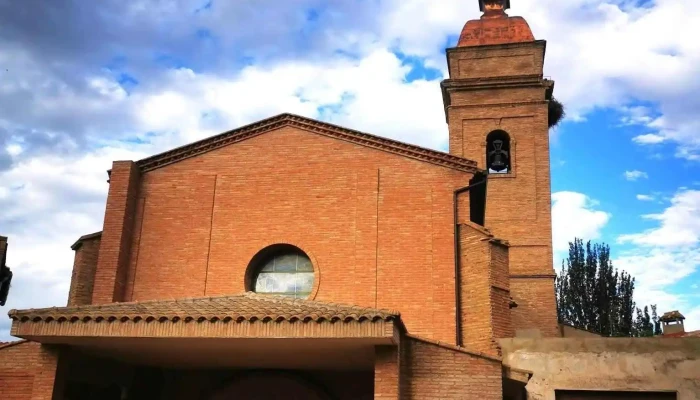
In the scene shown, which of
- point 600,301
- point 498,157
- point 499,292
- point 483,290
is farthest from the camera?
point 600,301

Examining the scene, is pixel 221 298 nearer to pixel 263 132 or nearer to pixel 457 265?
pixel 457 265

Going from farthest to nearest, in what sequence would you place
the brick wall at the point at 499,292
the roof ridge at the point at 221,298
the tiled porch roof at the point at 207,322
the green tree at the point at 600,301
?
1. the green tree at the point at 600,301
2. the brick wall at the point at 499,292
3. the roof ridge at the point at 221,298
4. the tiled porch roof at the point at 207,322

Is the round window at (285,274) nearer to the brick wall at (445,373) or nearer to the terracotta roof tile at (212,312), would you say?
the terracotta roof tile at (212,312)

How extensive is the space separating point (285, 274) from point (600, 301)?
23850 mm

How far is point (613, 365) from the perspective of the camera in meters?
10.4

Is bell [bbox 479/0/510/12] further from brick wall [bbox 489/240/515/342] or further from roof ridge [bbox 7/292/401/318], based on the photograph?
roof ridge [bbox 7/292/401/318]

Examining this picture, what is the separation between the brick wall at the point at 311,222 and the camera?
1239cm

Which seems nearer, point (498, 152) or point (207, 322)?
point (207, 322)

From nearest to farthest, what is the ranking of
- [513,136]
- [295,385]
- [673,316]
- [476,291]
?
1. [295,385]
2. [476,291]
3. [513,136]
4. [673,316]

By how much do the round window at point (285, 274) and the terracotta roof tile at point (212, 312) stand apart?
401 centimetres

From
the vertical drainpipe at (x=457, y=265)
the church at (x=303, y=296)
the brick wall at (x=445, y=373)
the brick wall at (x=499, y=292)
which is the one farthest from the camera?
the vertical drainpipe at (x=457, y=265)

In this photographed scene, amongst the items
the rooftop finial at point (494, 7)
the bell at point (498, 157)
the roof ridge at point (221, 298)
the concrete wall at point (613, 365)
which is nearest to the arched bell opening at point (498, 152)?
the bell at point (498, 157)

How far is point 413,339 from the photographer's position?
29.0ft

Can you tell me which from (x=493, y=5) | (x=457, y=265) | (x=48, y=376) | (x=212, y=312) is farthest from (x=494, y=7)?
(x=48, y=376)
